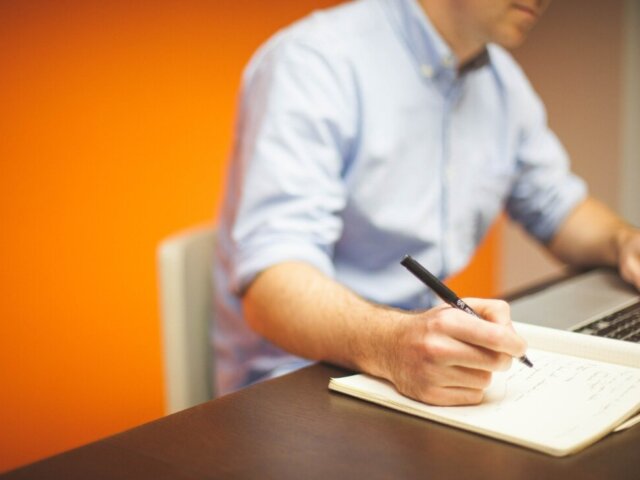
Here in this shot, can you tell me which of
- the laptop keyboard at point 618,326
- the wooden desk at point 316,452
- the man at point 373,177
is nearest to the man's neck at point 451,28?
the man at point 373,177

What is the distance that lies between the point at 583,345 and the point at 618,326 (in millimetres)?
130

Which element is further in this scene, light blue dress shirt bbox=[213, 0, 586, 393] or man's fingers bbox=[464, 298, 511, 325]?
light blue dress shirt bbox=[213, 0, 586, 393]

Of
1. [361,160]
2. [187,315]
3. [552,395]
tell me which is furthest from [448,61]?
[552,395]

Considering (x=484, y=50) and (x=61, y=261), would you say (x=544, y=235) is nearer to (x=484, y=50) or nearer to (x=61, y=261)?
(x=484, y=50)

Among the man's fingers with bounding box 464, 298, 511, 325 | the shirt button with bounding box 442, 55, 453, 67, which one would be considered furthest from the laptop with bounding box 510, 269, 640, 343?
the shirt button with bounding box 442, 55, 453, 67

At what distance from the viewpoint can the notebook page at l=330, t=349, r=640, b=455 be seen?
1.85 ft

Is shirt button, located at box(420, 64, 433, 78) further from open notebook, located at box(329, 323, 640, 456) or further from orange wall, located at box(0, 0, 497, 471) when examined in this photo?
orange wall, located at box(0, 0, 497, 471)

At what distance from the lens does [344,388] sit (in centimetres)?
68

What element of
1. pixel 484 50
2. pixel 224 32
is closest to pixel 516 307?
pixel 484 50

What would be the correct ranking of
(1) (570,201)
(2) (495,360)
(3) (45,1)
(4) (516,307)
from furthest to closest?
1. (3) (45,1)
2. (1) (570,201)
3. (4) (516,307)
4. (2) (495,360)

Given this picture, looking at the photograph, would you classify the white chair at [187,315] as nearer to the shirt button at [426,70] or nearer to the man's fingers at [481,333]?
the shirt button at [426,70]

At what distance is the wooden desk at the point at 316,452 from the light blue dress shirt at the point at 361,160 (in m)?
0.34

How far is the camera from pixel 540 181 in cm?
146

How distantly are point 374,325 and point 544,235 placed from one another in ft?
2.78
